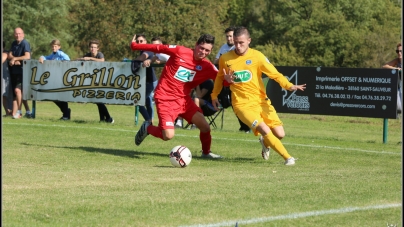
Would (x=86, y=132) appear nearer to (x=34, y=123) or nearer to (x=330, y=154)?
(x=34, y=123)

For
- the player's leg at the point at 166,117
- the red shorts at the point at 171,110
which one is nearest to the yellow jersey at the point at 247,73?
the red shorts at the point at 171,110

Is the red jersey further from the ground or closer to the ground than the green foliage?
further from the ground

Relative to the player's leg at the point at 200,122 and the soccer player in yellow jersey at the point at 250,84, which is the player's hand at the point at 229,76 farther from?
the player's leg at the point at 200,122

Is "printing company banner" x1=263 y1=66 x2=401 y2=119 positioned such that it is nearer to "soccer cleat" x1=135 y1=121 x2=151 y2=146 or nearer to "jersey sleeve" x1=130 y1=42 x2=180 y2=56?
Result: "soccer cleat" x1=135 y1=121 x2=151 y2=146

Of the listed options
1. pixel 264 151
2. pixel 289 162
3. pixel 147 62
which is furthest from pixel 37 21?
pixel 289 162

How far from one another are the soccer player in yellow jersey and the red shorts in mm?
857

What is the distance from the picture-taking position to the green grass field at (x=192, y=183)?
7496 millimetres

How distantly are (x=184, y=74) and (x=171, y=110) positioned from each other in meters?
0.59

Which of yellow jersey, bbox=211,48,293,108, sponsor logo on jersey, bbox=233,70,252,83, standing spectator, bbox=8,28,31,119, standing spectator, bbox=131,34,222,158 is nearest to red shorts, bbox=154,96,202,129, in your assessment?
standing spectator, bbox=131,34,222,158

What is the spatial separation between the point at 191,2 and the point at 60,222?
60729mm

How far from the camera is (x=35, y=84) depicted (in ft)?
65.1

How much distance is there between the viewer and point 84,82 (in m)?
19.1

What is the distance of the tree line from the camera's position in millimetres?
63281

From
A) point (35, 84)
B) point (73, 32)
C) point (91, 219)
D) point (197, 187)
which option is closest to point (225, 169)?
point (197, 187)
